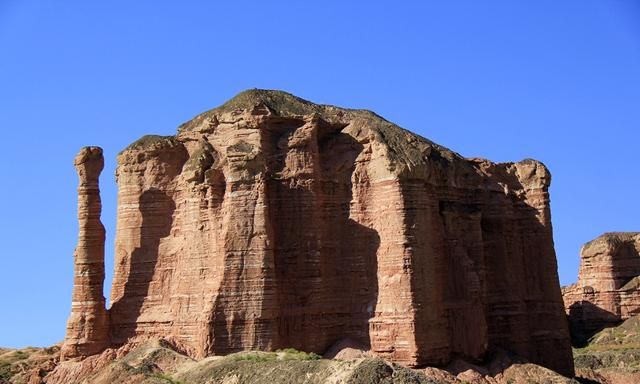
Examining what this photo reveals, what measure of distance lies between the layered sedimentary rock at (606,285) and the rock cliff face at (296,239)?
2603 centimetres

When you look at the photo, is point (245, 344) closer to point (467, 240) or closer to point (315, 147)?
point (315, 147)

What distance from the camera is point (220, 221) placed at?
42500mm

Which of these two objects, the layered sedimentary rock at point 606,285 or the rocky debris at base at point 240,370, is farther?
the layered sedimentary rock at point 606,285

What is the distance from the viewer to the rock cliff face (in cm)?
4106

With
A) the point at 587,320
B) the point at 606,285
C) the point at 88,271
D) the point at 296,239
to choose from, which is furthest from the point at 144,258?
the point at 606,285

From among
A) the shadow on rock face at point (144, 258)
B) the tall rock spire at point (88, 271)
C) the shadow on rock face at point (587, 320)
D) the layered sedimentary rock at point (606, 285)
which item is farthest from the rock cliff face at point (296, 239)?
the layered sedimentary rock at point (606, 285)

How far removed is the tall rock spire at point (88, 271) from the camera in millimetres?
45031

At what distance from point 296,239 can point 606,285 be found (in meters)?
38.1

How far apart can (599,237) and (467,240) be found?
30.8 metres

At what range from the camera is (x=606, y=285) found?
72500 mm

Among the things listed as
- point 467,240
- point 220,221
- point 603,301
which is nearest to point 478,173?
point 467,240

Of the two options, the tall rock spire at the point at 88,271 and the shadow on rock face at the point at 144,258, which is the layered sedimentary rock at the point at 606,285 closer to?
the shadow on rock face at the point at 144,258

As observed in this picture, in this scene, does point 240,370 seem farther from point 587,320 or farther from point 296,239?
point 587,320

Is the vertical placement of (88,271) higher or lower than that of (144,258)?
lower
